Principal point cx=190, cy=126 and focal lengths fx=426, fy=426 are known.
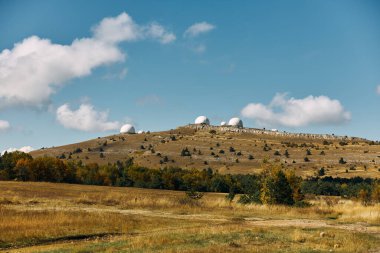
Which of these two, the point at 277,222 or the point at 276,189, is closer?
the point at 277,222

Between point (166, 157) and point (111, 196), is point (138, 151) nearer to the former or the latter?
point (166, 157)

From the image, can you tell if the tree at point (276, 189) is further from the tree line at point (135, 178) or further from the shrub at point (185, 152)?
the shrub at point (185, 152)

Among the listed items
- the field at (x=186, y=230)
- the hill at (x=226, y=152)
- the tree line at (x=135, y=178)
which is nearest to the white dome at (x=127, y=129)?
the hill at (x=226, y=152)

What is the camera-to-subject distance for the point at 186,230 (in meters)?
23.7

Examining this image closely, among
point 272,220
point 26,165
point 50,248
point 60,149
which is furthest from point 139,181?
point 60,149

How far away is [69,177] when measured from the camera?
3118 inches

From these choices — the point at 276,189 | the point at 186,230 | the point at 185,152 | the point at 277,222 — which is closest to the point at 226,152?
the point at 185,152

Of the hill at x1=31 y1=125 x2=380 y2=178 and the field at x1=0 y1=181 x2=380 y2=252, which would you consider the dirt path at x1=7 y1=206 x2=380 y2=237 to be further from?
the hill at x1=31 y1=125 x2=380 y2=178

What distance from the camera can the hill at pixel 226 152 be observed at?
10681cm

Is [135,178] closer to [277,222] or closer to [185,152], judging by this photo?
[185,152]

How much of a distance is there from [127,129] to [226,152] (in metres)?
55.8

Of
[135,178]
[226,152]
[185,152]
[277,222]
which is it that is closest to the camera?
[277,222]

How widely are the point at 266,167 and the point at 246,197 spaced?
13.5ft

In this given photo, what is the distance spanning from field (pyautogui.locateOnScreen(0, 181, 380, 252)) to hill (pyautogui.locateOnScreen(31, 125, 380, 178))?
6188cm
